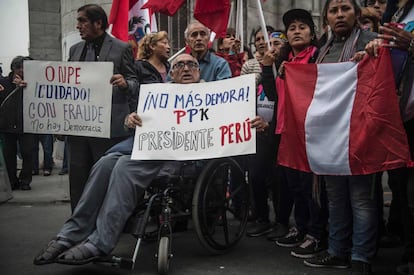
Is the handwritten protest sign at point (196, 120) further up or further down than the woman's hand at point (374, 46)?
further down

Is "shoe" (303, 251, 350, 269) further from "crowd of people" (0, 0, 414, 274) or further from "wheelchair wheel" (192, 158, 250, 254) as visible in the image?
"wheelchair wheel" (192, 158, 250, 254)

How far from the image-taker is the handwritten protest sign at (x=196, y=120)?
3.46m

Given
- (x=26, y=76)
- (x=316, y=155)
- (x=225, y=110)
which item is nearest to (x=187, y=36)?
(x=225, y=110)

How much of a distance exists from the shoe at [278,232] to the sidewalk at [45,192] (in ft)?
9.74

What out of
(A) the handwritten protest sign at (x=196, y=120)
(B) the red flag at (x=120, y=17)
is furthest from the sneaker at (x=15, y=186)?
(A) the handwritten protest sign at (x=196, y=120)

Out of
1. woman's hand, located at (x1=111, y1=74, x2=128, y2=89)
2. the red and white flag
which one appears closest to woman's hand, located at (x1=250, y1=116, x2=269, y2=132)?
woman's hand, located at (x1=111, y1=74, x2=128, y2=89)

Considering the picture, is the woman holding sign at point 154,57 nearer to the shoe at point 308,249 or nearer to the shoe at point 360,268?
the shoe at point 308,249

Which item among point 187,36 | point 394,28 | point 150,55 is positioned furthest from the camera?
point 150,55

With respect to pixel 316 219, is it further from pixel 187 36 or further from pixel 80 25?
pixel 80 25

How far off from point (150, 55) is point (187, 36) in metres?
0.69

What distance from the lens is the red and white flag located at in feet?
17.8

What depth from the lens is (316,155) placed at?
330 cm

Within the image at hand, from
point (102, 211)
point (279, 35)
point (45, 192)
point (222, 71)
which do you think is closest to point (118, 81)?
point (222, 71)

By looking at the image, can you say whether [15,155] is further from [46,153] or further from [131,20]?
[131,20]
